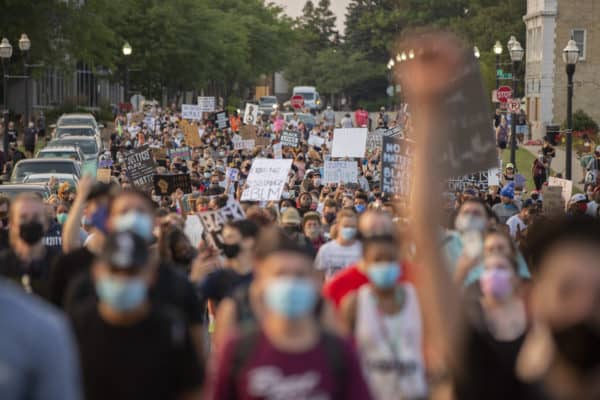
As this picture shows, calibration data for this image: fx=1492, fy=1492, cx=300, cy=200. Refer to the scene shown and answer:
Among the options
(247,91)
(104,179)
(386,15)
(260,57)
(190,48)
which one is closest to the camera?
(104,179)

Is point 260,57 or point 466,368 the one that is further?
point 260,57

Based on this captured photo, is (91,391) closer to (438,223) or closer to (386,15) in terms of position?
(438,223)

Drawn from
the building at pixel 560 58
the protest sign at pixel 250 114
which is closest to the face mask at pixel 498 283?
the protest sign at pixel 250 114

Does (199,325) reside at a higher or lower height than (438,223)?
lower

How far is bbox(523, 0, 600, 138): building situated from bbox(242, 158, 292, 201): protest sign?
58.6 m

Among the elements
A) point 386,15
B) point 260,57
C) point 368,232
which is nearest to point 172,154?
point 368,232

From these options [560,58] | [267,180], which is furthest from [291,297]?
[560,58]

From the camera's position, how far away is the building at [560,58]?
79688mm

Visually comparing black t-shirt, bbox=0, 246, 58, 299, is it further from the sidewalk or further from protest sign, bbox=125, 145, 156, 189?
the sidewalk

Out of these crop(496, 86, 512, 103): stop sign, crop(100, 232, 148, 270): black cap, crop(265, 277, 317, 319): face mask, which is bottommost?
crop(265, 277, 317, 319): face mask

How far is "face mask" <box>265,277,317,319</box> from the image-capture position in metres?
5.50

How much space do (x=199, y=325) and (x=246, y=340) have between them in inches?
86.8

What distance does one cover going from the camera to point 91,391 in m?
6.20

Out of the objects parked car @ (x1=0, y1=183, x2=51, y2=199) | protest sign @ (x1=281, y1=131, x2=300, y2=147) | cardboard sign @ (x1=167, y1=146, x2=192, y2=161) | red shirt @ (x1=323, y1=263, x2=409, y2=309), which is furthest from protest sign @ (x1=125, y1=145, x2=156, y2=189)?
red shirt @ (x1=323, y1=263, x2=409, y2=309)
